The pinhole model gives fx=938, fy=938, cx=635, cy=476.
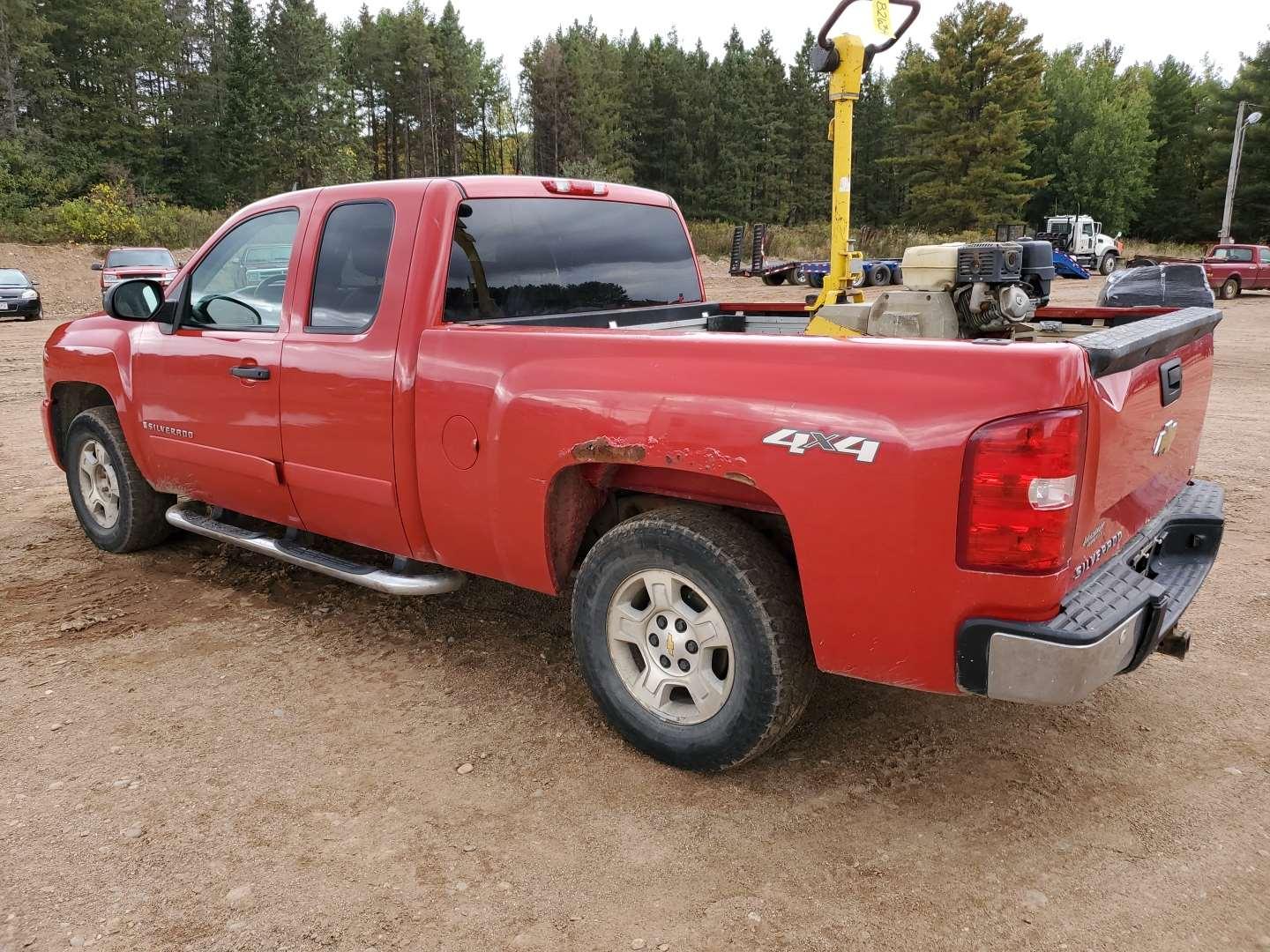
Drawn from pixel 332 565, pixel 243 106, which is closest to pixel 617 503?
pixel 332 565

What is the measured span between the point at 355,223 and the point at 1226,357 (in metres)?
15.0

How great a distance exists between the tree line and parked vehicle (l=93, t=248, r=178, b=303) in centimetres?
2089

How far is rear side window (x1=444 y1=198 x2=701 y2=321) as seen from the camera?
3615 millimetres

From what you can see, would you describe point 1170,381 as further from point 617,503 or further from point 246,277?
point 246,277

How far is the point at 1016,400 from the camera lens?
2.21 m

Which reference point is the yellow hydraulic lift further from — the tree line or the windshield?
the tree line

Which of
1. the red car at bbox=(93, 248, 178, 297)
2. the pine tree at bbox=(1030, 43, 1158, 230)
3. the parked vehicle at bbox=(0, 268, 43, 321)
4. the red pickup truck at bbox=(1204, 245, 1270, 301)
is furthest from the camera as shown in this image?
the pine tree at bbox=(1030, 43, 1158, 230)

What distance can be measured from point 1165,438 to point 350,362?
9.40ft

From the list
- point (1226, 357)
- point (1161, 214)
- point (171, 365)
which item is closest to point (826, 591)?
point (171, 365)

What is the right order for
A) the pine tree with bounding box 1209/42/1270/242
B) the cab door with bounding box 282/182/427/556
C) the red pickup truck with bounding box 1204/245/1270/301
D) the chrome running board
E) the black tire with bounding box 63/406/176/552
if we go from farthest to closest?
the pine tree with bounding box 1209/42/1270/242, the red pickup truck with bounding box 1204/245/1270/301, the black tire with bounding box 63/406/176/552, the chrome running board, the cab door with bounding box 282/182/427/556

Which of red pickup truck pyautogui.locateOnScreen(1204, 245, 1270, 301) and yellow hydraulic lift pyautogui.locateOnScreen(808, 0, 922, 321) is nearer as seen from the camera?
yellow hydraulic lift pyautogui.locateOnScreen(808, 0, 922, 321)

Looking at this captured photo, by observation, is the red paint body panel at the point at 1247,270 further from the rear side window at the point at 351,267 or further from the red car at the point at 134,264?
the rear side window at the point at 351,267

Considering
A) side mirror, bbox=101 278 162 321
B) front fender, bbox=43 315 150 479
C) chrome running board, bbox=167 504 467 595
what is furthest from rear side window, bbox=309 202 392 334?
front fender, bbox=43 315 150 479

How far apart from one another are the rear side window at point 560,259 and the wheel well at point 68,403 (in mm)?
2962
